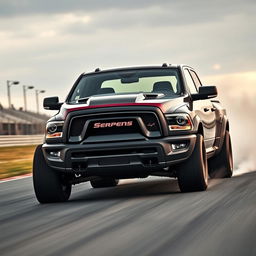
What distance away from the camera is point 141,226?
24.4ft

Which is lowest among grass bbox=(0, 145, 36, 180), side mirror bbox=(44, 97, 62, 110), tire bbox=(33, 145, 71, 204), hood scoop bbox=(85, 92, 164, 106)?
grass bbox=(0, 145, 36, 180)

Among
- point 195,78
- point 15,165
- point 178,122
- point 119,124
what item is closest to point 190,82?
point 195,78

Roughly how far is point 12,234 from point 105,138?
3134mm

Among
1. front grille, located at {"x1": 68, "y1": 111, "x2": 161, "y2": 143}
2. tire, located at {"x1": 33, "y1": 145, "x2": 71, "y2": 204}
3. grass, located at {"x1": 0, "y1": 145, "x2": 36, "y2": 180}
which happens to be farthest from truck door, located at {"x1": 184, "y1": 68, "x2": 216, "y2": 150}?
grass, located at {"x1": 0, "y1": 145, "x2": 36, "y2": 180}

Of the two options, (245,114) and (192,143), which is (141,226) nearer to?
(192,143)

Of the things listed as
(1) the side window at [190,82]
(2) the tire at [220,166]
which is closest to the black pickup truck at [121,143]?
(1) the side window at [190,82]

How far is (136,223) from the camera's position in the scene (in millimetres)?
7676

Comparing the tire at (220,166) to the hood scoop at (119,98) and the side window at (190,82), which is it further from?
the hood scoop at (119,98)

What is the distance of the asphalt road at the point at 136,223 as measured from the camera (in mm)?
6195

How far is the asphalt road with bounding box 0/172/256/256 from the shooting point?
244 inches

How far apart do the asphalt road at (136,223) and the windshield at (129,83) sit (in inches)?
55.7

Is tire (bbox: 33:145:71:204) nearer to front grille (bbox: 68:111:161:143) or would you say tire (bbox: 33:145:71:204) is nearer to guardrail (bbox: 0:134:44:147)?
front grille (bbox: 68:111:161:143)

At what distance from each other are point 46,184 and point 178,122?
6.06 ft

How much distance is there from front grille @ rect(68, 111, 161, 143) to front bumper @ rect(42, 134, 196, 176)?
0.13 metres
